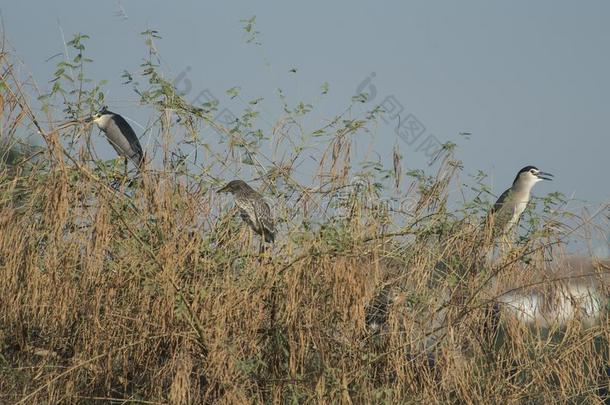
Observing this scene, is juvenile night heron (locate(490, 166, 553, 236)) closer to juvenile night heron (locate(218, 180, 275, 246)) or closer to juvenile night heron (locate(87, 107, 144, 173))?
juvenile night heron (locate(218, 180, 275, 246))

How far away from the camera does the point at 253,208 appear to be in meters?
6.00

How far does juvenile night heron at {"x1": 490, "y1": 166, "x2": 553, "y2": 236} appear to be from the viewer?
230 inches

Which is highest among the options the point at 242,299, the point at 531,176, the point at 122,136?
the point at 531,176

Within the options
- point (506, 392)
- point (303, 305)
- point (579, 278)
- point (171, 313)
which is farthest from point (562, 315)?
point (171, 313)

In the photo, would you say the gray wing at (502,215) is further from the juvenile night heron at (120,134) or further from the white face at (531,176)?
the juvenile night heron at (120,134)

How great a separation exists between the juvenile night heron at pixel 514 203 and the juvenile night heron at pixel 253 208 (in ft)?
4.71

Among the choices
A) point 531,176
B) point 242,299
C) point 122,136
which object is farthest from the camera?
point 531,176

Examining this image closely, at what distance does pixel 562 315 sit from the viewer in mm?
5578

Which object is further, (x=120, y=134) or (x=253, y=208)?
(x=120, y=134)

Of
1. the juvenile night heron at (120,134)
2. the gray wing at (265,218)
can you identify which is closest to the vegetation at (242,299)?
the gray wing at (265,218)

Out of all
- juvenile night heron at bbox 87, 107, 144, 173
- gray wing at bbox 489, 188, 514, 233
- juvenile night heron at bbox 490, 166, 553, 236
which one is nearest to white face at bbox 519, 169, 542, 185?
juvenile night heron at bbox 490, 166, 553, 236

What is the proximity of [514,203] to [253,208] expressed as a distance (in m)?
1.96

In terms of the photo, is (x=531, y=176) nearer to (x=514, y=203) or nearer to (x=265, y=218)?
(x=514, y=203)

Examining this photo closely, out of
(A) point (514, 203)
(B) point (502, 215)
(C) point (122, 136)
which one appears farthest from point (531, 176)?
(C) point (122, 136)
